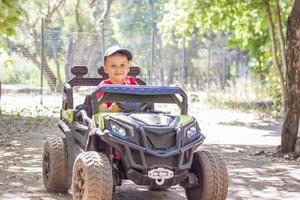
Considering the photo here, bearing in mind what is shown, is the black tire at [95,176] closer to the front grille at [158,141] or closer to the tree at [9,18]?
the front grille at [158,141]

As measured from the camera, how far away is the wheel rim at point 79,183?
4.87 metres

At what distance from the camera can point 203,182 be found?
5031 millimetres

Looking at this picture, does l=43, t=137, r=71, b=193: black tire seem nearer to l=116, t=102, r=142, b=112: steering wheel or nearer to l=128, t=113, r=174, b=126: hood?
l=116, t=102, r=142, b=112: steering wheel

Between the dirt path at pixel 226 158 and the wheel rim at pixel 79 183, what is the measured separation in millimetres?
956

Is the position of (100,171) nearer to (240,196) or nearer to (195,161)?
(195,161)

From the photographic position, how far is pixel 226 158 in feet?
29.8

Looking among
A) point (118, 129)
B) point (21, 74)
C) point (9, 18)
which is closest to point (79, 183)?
point (118, 129)

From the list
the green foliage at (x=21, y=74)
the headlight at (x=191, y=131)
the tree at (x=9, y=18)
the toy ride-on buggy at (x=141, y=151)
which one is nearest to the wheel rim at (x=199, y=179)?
the toy ride-on buggy at (x=141, y=151)

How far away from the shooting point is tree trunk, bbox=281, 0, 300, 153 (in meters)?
8.87

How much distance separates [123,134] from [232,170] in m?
3.38

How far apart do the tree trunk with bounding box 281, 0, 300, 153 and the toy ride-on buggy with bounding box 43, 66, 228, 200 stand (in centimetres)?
395

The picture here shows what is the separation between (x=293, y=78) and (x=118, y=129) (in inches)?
190

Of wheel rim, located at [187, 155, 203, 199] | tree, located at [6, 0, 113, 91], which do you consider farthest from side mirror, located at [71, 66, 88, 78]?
tree, located at [6, 0, 113, 91]

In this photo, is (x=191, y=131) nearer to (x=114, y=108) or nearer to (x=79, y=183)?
(x=114, y=108)
